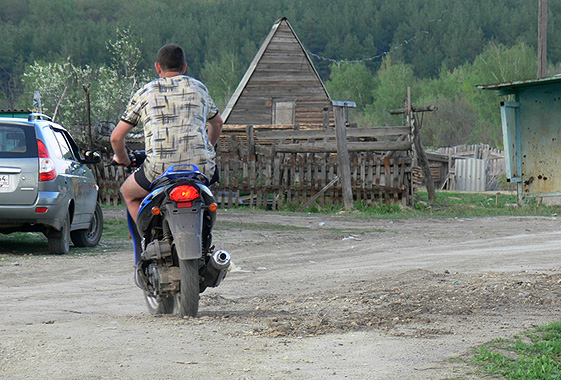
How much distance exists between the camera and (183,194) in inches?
196

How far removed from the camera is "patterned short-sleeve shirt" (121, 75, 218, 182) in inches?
207

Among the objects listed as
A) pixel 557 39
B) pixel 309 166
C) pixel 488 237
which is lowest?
pixel 488 237

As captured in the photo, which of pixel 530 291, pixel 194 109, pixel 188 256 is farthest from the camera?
pixel 530 291

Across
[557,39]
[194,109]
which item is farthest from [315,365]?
[557,39]

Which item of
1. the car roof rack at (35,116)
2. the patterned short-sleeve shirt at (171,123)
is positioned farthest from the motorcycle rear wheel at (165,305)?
the car roof rack at (35,116)

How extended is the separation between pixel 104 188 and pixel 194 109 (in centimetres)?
1592

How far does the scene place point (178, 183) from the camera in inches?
198

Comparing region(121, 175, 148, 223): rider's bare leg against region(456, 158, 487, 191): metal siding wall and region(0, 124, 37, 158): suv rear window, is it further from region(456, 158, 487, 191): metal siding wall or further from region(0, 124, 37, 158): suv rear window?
region(456, 158, 487, 191): metal siding wall

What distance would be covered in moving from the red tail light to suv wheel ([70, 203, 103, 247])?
22.6ft

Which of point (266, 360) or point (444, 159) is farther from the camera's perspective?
point (444, 159)

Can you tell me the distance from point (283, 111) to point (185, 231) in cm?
2586

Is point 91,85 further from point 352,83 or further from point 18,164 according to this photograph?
point 352,83

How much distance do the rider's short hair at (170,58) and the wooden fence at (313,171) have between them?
12158 mm

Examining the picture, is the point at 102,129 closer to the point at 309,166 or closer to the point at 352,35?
the point at 309,166
